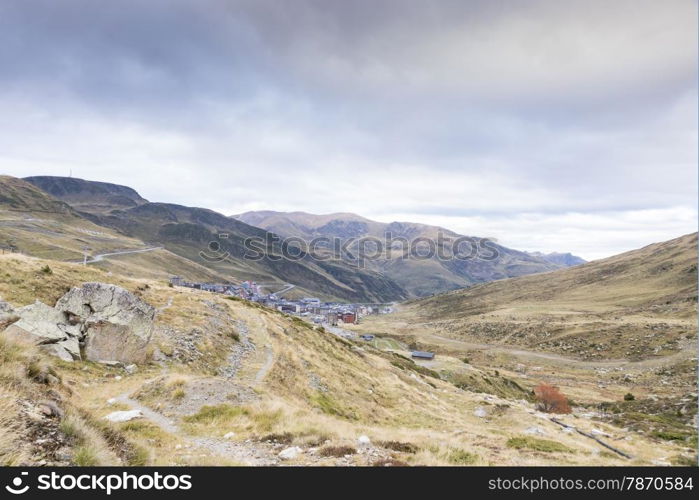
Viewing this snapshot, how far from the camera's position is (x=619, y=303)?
16038 cm

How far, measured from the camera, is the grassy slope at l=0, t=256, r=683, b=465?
1343 cm

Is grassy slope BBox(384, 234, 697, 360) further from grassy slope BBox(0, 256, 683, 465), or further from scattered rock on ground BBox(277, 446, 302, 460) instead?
scattered rock on ground BBox(277, 446, 302, 460)

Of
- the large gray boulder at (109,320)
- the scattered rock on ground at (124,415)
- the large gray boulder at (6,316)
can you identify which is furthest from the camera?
the large gray boulder at (109,320)

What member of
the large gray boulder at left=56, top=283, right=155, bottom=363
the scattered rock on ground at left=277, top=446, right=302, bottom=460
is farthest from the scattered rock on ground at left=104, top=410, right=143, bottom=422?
the large gray boulder at left=56, top=283, right=155, bottom=363

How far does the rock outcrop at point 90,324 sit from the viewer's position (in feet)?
72.1

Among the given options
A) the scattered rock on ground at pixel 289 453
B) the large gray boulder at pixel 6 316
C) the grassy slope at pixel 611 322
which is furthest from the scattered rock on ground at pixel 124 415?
the grassy slope at pixel 611 322

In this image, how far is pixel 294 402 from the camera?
79.4 ft

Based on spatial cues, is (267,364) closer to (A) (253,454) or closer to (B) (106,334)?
(B) (106,334)

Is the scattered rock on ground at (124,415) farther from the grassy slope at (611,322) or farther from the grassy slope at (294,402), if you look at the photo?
the grassy slope at (611,322)

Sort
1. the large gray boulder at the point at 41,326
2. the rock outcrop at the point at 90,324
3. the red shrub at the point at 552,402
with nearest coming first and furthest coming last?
the large gray boulder at the point at 41,326 → the rock outcrop at the point at 90,324 → the red shrub at the point at 552,402

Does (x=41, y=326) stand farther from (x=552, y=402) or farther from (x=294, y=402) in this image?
(x=552, y=402)

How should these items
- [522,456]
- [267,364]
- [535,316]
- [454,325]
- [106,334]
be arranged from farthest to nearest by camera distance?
[454,325], [535,316], [267,364], [106,334], [522,456]

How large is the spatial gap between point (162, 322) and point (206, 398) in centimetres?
1896
